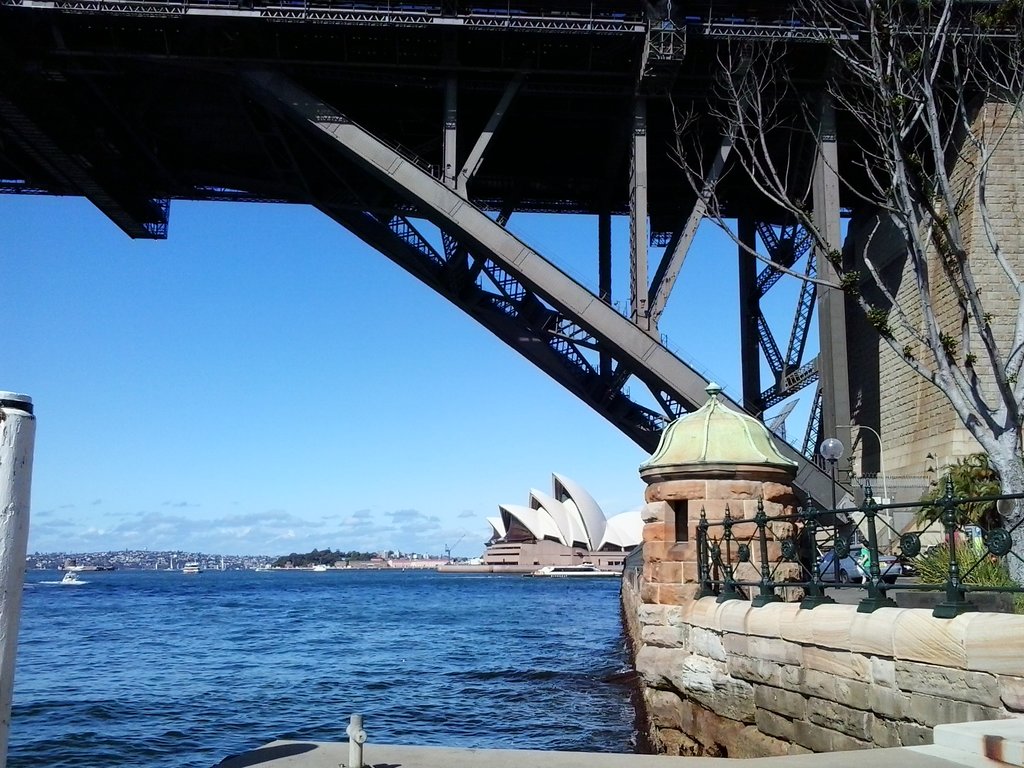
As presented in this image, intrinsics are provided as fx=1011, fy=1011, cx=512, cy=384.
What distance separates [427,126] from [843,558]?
19217 mm

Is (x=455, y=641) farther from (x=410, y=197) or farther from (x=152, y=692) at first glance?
(x=410, y=197)

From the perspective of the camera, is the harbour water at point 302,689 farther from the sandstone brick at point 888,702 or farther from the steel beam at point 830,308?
the steel beam at point 830,308

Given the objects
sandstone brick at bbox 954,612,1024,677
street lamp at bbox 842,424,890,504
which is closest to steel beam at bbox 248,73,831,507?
street lamp at bbox 842,424,890,504

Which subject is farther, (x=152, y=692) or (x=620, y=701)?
(x=152, y=692)

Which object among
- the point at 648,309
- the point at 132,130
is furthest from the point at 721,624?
the point at 132,130

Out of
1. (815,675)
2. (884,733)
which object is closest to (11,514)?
(884,733)

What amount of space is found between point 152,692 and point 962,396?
53.9ft

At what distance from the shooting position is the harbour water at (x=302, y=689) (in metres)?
14.4

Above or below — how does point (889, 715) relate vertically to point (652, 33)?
below

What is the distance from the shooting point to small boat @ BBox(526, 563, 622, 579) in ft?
348

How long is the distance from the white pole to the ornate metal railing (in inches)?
200

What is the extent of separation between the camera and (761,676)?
8844 mm

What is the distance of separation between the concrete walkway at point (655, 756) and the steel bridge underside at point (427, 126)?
13.7 metres

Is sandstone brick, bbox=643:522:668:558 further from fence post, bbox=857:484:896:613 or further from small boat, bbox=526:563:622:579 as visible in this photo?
small boat, bbox=526:563:622:579
